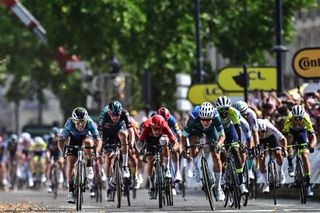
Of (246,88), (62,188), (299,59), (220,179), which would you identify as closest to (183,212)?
(220,179)

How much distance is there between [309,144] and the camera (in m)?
26.3

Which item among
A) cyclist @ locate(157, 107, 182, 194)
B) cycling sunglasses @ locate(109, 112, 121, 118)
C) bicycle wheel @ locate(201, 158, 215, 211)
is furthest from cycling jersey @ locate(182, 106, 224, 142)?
cyclist @ locate(157, 107, 182, 194)

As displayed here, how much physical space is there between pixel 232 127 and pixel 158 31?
82.8 ft

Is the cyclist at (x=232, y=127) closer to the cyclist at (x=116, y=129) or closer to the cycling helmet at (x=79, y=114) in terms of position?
the cyclist at (x=116, y=129)

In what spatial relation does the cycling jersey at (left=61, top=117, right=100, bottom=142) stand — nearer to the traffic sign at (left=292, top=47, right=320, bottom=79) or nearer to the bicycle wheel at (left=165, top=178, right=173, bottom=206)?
the bicycle wheel at (left=165, top=178, right=173, bottom=206)

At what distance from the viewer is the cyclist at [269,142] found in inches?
1105

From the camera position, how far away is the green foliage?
163 feet

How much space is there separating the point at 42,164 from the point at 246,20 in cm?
1107

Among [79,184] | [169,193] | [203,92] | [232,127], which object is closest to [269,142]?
[169,193]

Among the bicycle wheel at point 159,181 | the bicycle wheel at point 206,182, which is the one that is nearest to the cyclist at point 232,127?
the bicycle wheel at point 206,182

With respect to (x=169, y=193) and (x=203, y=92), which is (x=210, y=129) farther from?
(x=203, y=92)

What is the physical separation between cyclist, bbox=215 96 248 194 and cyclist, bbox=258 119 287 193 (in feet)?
8.67

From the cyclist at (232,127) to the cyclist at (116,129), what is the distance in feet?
6.53

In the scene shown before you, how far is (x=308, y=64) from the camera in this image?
30625mm
